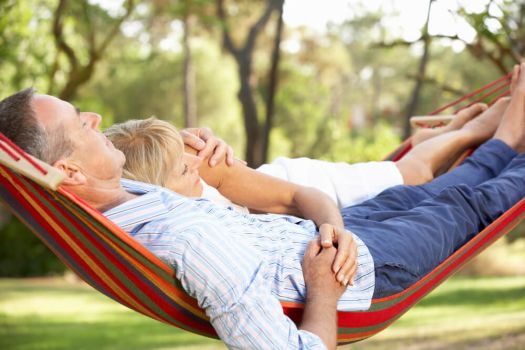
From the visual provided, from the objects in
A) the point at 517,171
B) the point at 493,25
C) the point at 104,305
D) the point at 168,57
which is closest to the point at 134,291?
the point at 517,171

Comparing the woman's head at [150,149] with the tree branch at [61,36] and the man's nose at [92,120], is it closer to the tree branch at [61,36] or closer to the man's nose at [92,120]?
the man's nose at [92,120]

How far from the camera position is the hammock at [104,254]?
1.39 m

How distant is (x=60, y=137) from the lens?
59.2 inches

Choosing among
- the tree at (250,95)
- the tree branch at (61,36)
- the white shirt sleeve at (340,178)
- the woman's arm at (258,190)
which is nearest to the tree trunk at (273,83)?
the tree at (250,95)

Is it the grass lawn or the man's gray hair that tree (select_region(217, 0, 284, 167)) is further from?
the man's gray hair

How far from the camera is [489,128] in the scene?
2555mm

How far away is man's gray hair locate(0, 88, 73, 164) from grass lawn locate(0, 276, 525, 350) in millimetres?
3906

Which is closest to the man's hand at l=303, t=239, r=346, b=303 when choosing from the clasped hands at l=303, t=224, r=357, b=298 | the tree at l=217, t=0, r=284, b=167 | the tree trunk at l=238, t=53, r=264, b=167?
the clasped hands at l=303, t=224, r=357, b=298

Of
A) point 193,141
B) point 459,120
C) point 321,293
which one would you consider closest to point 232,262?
point 321,293

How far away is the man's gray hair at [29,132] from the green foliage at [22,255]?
7.29 m

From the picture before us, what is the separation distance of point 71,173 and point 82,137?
3.0 inches

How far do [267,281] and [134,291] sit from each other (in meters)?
0.27

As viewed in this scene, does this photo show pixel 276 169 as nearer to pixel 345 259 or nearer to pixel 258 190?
pixel 258 190

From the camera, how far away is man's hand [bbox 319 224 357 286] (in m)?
1.52
